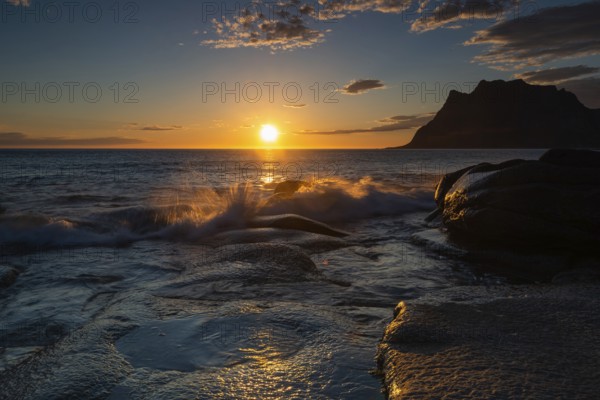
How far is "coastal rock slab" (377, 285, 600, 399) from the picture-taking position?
85.0 inches

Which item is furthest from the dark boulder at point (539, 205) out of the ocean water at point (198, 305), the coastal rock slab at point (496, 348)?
the coastal rock slab at point (496, 348)

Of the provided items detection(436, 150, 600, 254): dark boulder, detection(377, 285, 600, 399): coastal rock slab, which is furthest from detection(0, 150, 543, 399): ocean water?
detection(436, 150, 600, 254): dark boulder

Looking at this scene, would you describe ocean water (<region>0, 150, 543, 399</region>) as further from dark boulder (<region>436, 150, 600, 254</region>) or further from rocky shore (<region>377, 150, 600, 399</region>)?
dark boulder (<region>436, 150, 600, 254</region>)

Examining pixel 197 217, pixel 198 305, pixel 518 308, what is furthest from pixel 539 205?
pixel 197 217

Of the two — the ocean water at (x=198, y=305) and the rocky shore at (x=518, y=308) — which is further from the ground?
the rocky shore at (x=518, y=308)

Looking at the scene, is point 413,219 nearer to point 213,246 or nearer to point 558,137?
point 213,246

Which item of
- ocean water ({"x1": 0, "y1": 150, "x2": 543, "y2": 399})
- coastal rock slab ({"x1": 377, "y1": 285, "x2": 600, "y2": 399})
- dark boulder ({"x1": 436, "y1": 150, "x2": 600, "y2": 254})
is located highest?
dark boulder ({"x1": 436, "y1": 150, "x2": 600, "y2": 254})

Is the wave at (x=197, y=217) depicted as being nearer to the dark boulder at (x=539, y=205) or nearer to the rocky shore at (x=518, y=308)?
the dark boulder at (x=539, y=205)

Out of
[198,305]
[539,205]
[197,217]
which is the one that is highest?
[539,205]

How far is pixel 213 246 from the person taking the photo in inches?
310

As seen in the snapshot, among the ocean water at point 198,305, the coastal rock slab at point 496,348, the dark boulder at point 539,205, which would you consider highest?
the dark boulder at point 539,205

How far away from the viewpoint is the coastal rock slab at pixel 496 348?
7.08ft

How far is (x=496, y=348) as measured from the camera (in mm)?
2650

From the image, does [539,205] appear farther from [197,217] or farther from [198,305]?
[197,217]
